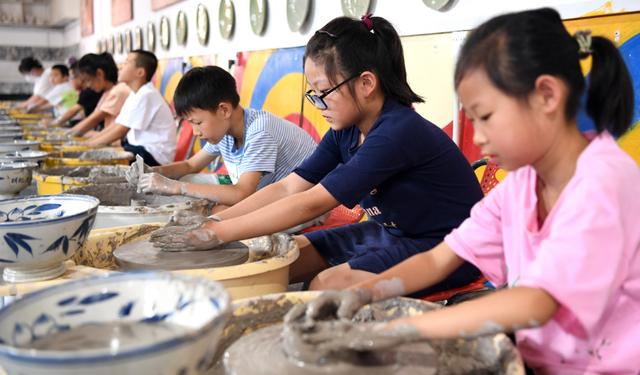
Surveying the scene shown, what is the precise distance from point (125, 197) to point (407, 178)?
1.24 metres

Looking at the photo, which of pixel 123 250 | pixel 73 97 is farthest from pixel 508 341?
pixel 73 97

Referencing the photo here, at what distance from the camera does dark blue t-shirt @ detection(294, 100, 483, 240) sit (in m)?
1.43

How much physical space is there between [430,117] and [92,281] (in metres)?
1.74

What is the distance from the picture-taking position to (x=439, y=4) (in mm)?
2258

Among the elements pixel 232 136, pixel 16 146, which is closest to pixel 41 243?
pixel 232 136

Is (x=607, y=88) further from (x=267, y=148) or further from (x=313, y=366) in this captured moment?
(x=267, y=148)

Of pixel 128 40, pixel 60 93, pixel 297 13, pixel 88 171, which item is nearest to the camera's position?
pixel 88 171

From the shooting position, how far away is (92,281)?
0.82m

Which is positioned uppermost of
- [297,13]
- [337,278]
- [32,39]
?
[32,39]

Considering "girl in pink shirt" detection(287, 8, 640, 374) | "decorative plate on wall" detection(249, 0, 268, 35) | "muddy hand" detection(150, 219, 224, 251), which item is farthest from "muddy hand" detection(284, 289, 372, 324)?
"decorative plate on wall" detection(249, 0, 268, 35)

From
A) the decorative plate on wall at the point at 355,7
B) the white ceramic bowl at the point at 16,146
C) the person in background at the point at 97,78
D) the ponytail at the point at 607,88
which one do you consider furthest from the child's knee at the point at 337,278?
the person in background at the point at 97,78

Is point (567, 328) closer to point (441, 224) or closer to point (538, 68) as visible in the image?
point (538, 68)

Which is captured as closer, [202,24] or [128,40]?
[202,24]

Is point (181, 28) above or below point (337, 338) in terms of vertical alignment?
above
